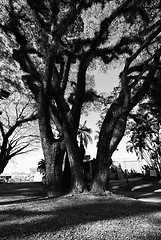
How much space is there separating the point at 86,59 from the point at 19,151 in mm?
16095

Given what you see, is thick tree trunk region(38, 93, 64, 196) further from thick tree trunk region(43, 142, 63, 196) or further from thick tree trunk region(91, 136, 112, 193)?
thick tree trunk region(91, 136, 112, 193)

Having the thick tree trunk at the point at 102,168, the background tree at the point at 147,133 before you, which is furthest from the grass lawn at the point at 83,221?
the background tree at the point at 147,133

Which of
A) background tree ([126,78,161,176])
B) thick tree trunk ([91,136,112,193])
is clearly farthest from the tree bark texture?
background tree ([126,78,161,176])

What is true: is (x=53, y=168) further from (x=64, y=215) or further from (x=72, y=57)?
(x=72, y=57)

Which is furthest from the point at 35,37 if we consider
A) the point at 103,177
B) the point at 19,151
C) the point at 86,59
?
the point at 19,151

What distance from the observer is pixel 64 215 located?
12.5 feet

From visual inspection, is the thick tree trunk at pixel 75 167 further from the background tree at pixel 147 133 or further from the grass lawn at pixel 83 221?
the background tree at pixel 147 133

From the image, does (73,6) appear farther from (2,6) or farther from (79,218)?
(79,218)

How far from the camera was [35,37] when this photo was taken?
8.88 m

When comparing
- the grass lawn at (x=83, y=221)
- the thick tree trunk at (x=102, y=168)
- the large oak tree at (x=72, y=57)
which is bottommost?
the grass lawn at (x=83, y=221)

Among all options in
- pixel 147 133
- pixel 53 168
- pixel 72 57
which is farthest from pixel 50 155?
pixel 147 133

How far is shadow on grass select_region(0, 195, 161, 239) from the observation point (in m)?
3.06

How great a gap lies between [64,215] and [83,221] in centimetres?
51

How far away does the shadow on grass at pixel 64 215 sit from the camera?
3.06m
